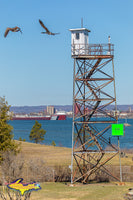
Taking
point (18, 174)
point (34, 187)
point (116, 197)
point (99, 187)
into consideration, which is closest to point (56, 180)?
point (18, 174)

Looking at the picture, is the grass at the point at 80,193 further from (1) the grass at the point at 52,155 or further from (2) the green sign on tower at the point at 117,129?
(1) the grass at the point at 52,155

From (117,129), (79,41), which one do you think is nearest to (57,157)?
(117,129)

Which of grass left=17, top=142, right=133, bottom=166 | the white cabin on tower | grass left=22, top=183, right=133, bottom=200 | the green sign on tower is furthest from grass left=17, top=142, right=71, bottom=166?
the white cabin on tower

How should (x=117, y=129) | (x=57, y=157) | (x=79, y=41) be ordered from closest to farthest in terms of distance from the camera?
(x=117, y=129), (x=79, y=41), (x=57, y=157)

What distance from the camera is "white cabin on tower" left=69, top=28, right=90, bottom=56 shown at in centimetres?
3412

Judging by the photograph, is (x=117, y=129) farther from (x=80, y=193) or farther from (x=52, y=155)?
(x=52, y=155)

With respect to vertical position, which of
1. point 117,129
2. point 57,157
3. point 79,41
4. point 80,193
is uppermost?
point 79,41

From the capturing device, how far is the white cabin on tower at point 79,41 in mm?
34125

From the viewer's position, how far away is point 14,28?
1875 cm

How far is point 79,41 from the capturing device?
34.7 m

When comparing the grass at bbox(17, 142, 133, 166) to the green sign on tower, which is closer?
the green sign on tower

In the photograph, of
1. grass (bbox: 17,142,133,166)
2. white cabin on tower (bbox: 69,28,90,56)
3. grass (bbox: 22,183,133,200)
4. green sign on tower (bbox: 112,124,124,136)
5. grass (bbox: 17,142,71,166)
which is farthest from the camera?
grass (bbox: 17,142,71,166)

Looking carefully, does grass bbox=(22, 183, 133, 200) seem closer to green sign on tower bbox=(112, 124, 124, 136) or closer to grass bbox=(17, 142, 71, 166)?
green sign on tower bbox=(112, 124, 124, 136)

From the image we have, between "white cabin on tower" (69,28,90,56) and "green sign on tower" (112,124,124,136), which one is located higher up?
"white cabin on tower" (69,28,90,56)
